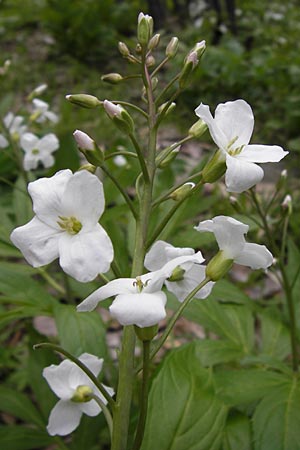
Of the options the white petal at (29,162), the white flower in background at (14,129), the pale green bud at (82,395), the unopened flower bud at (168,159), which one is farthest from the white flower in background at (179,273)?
the white flower in background at (14,129)

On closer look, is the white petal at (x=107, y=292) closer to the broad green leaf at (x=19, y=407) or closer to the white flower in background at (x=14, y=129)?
the broad green leaf at (x=19, y=407)

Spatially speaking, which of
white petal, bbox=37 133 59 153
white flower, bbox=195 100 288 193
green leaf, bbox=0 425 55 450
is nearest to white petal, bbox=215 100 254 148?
white flower, bbox=195 100 288 193

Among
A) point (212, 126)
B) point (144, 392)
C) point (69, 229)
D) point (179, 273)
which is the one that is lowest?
point (144, 392)

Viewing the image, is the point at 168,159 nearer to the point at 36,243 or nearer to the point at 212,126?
the point at 212,126

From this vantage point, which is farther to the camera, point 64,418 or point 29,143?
point 29,143

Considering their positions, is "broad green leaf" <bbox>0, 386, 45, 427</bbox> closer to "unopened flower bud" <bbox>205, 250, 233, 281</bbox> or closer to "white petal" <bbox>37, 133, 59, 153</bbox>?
"unopened flower bud" <bbox>205, 250, 233, 281</bbox>

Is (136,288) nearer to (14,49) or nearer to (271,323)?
(271,323)

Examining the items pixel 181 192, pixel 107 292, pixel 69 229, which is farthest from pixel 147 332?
pixel 181 192
